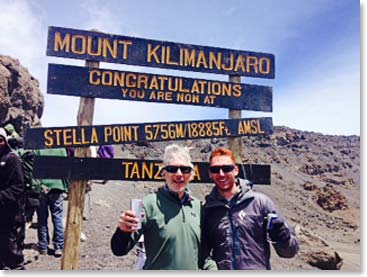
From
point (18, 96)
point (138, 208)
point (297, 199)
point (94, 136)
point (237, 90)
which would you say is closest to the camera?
point (138, 208)

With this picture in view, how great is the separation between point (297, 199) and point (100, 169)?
9.62m

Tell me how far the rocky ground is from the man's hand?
209 cm

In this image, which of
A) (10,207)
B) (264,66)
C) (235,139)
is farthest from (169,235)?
(264,66)

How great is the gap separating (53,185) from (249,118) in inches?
75.9

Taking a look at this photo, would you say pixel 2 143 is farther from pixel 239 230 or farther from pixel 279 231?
pixel 279 231

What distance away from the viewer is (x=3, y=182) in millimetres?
2902

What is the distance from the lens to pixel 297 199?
1207 cm

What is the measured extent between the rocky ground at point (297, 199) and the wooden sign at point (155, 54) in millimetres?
1366

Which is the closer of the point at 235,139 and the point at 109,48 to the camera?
the point at 109,48

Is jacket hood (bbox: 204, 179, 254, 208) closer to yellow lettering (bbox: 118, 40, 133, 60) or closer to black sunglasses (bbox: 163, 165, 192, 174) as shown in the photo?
black sunglasses (bbox: 163, 165, 192, 174)

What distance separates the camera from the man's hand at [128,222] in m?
2.00

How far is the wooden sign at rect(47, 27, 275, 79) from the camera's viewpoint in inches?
136

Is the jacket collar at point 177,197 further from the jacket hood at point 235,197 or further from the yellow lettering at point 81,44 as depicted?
the yellow lettering at point 81,44

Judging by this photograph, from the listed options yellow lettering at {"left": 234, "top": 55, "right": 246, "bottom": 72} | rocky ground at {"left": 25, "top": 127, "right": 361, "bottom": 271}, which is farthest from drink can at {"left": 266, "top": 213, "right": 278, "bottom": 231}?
rocky ground at {"left": 25, "top": 127, "right": 361, "bottom": 271}
